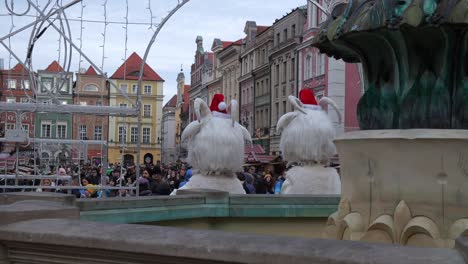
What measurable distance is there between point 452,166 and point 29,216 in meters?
2.42

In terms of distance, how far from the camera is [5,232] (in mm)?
3248

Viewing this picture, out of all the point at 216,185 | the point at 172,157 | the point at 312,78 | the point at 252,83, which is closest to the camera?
the point at 216,185

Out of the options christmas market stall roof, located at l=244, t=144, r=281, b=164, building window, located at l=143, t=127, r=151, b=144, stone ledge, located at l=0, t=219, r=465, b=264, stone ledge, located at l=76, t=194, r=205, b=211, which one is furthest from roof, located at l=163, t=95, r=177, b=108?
stone ledge, located at l=0, t=219, r=465, b=264

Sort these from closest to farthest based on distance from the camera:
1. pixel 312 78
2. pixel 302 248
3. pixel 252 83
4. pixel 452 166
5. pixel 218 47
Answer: pixel 302 248 < pixel 452 166 < pixel 312 78 < pixel 252 83 < pixel 218 47

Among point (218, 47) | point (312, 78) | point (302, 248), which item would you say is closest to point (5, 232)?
point (302, 248)

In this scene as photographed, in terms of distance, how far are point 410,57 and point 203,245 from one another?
2560 millimetres

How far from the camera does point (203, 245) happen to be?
8.85 feet

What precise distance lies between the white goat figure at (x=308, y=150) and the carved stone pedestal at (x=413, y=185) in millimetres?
5448

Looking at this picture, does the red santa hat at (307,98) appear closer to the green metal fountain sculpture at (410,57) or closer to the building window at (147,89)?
the green metal fountain sculpture at (410,57)

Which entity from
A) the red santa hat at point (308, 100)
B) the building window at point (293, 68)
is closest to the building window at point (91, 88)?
the building window at point (293, 68)

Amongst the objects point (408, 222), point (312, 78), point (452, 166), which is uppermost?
point (312, 78)

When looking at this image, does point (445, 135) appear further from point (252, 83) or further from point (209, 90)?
point (209, 90)

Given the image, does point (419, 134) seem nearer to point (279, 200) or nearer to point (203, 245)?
point (203, 245)

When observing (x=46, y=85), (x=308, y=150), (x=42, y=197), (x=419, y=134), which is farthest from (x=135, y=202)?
(x=46, y=85)
